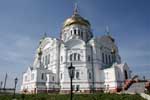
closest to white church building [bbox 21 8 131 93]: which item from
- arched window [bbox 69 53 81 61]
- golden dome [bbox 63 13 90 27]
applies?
arched window [bbox 69 53 81 61]

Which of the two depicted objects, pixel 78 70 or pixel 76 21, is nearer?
pixel 78 70

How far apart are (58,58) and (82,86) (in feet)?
26.9

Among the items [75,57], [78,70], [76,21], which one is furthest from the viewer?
[76,21]

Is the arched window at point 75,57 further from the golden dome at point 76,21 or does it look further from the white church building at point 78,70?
the golden dome at point 76,21

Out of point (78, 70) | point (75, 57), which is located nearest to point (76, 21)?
point (75, 57)

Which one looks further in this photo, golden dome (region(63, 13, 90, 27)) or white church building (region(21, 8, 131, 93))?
golden dome (region(63, 13, 90, 27))

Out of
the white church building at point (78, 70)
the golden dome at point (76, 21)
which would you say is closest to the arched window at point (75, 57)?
the white church building at point (78, 70)

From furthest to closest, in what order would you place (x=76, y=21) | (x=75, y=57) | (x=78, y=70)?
(x=76, y=21)
(x=75, y=57)
(x=78, y=70)

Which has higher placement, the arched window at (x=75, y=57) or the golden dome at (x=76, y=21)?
the golden dome at (x=76, y=21)

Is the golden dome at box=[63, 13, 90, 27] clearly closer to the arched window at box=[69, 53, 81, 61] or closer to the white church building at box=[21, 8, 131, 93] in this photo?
the white church building at box=[21, 8, 131, 93]

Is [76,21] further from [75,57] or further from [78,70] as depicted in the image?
[78,70]

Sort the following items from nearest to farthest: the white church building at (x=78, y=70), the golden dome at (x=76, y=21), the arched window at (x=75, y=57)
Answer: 1. the white church building at (x=78, y=70)
2. the arched window at (x=75, y=57)
3. the golden dome at (x=76, y=21)

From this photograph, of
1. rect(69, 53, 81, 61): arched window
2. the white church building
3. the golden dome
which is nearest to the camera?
the white church building

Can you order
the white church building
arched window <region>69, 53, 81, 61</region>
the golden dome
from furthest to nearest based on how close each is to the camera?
the golden dome → arched window <region>69, 53, 81, 61</region> → the white church building
